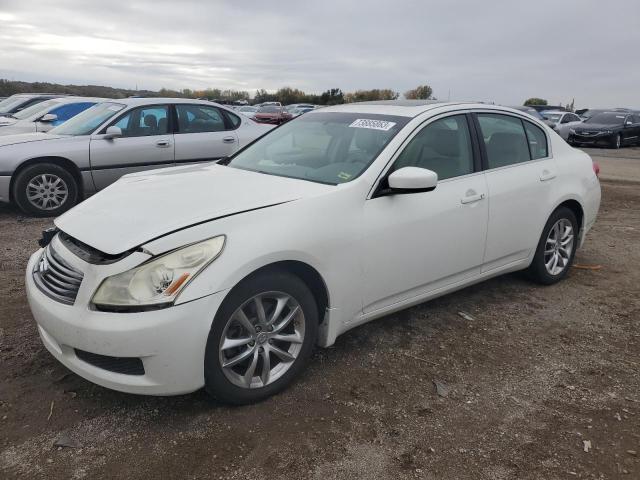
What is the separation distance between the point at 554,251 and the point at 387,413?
2.68 meters

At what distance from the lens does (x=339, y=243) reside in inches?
119

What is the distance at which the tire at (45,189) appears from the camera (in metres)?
6.88

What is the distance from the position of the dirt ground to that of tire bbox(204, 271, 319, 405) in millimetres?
130

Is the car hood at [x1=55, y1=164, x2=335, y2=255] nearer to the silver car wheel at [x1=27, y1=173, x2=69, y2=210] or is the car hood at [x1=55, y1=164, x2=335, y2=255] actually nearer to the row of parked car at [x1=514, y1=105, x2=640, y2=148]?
the silver car wheel at [x1=27, y1=173, x2=69, y2=210]

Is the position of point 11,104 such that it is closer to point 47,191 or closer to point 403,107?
point 47,191

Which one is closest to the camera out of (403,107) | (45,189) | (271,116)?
(403,107)

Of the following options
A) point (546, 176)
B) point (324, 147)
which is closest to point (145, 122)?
point (324, 147)

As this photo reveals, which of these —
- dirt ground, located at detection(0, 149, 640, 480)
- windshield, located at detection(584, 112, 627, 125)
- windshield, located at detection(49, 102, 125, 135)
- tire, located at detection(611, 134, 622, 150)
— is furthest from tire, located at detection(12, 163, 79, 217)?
windshield, located at detection(584, 112, 627, 125)

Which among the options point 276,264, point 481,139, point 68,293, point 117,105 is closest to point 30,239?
point 117,105

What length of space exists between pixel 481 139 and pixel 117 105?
5.68 m

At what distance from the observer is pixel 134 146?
7.39 m

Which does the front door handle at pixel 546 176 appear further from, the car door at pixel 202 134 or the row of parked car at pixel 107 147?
the car door at pixel 202 134

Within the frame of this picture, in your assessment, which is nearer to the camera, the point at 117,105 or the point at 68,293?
the point at 68,293

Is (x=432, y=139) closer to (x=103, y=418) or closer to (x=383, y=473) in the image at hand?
(x=383, y=473)
